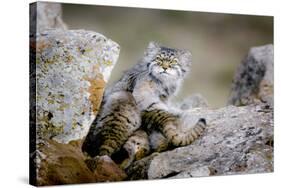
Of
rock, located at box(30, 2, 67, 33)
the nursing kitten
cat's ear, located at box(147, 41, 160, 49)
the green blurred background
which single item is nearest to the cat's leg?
the nursing kitten

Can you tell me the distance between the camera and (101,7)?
688cm

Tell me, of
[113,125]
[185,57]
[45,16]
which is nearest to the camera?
[45,16]

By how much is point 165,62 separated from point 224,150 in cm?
120

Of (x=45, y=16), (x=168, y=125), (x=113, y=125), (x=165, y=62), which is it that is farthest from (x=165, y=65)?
(x=45, y=16)

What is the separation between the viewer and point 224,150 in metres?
7.34

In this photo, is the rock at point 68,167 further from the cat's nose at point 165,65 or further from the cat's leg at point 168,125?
the cat's nose at point 165,65

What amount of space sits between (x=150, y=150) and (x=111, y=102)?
0.67 meters

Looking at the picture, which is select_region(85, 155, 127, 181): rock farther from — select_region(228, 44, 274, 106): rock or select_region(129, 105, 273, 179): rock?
select_region(228, 44, 274, 106): rock

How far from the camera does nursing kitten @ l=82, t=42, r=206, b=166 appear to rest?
6.90 m

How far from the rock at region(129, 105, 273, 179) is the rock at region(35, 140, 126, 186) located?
0.31 metres

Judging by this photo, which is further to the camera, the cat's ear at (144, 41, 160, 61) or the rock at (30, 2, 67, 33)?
the cat's ear at (144, 41, 160, 61)

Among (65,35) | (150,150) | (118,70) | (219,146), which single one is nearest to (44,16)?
(65,35)

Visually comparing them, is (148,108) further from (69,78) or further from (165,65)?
(69,78)

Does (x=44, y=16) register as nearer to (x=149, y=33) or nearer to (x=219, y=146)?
(x=149, y=33)
